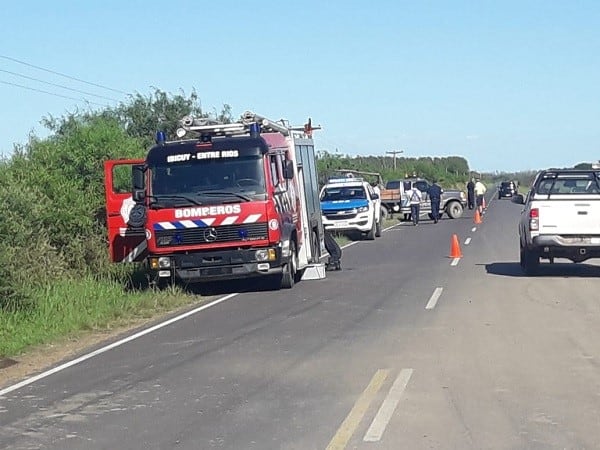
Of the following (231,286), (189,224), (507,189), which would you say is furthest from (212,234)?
(507,189)

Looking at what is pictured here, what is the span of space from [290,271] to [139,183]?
125 inches

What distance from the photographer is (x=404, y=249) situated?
95.7 ft

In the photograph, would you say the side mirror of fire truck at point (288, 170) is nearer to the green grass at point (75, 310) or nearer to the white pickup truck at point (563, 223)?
the green grass at point (75, 310)

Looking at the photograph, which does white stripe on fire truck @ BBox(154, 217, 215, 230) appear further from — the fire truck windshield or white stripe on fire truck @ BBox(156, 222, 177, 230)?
the fire truck windshield

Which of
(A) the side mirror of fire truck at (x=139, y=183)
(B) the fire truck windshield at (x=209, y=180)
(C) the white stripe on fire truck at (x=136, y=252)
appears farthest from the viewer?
(C) the white stripe on fire truck at (x=136, y=252)

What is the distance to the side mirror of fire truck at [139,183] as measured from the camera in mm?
17906

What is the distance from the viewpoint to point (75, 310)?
Result: 52.1ft

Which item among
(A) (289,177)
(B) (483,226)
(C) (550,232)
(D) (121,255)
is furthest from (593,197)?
(B) (483,226)

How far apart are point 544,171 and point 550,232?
153cm

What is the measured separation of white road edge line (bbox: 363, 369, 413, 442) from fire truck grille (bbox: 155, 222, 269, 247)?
307 inches

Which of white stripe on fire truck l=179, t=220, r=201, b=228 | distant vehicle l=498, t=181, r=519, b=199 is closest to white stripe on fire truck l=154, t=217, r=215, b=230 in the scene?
white stripe on fire truck l=179, t=220, r=201, b=228

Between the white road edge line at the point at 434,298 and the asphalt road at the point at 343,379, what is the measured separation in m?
0.05

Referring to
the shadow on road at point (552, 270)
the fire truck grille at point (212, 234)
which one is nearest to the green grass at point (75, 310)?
the fire truck grille at point (212, 234)

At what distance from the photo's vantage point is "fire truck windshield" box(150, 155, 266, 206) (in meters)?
17.8
